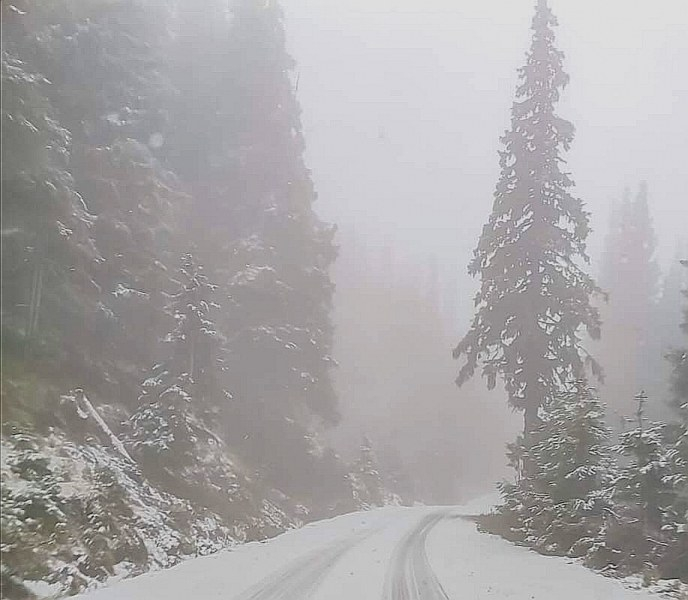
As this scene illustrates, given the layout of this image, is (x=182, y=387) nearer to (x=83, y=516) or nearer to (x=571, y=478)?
(x=83, y=516)

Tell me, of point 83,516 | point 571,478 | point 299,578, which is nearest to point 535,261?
point 571,478

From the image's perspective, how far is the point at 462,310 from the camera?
10738 centimetres

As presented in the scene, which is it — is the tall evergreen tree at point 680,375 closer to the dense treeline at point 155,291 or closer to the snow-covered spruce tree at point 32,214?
the dense treeline at point 155,291

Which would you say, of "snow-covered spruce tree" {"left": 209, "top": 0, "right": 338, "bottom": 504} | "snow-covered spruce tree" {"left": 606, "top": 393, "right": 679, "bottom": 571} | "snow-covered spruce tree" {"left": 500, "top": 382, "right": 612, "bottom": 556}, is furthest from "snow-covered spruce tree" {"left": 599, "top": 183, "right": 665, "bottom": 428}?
"snow-covered spruce tree" {"left": 606, "top": 393, "right": 679, "bottom": 571}

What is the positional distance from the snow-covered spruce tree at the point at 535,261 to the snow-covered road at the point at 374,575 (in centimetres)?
617

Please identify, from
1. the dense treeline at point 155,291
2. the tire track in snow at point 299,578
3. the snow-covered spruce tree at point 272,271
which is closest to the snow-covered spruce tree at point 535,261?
the snow-covered spruce tree at point 272,271

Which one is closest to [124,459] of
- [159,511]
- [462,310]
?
[159,511]

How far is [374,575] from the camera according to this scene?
47.6ft

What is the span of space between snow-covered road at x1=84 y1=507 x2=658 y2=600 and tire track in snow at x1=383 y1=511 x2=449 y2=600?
0.06 feet

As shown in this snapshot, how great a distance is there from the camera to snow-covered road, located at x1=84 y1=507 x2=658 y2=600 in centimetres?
1221

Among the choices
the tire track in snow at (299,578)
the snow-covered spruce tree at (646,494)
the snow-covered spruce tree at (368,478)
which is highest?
the snow-covered spruce tree at (368,478)

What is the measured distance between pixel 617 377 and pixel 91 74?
4232cm

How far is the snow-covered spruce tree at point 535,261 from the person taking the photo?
23516 mm

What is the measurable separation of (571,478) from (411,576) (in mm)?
5633
